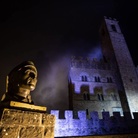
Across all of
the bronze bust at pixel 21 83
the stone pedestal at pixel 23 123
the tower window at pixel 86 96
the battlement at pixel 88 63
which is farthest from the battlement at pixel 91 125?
the stone pedestal at pixel 23 123

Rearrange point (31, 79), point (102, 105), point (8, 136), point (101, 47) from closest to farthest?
point (8, 136), point (31, 79), point (102, 105), point (101, 47)

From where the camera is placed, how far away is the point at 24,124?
4.52 feet

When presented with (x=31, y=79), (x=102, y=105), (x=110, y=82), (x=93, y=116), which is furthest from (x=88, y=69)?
(x=31, y=79)

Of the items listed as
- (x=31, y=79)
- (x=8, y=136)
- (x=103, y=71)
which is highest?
(x=103, y=71)

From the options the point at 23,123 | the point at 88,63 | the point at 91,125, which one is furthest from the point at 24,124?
the point at 88,63

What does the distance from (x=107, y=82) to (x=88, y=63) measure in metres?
3.80

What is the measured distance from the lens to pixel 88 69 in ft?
55.0

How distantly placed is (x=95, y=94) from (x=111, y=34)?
1101 centimetres

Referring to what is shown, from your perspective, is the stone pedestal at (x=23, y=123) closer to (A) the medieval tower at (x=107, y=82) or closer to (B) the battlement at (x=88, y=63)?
(A) the medieval tower at (x=107, y=82)

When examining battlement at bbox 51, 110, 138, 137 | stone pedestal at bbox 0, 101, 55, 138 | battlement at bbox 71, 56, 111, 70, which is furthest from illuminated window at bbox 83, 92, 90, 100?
stone pedestal at bbox 0, 101, 55, 138

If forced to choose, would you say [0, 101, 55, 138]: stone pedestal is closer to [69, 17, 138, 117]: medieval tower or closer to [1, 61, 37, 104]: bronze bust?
[1, 61, 37, 104]: bronze bust

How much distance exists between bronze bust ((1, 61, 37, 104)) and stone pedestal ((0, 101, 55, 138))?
0.84 feet

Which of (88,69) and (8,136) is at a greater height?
(88,69)

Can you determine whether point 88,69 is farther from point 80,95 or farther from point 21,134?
point 21,134
